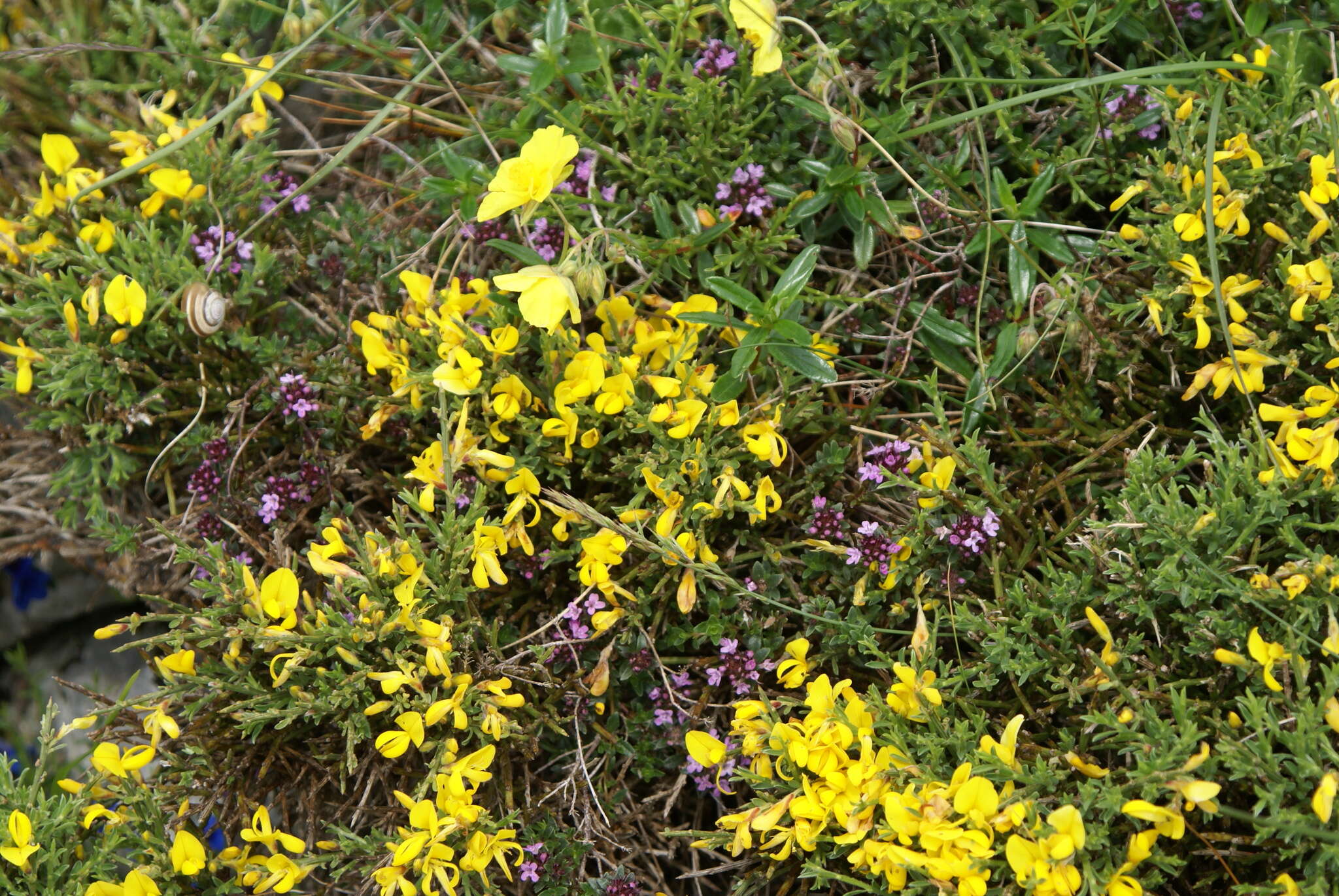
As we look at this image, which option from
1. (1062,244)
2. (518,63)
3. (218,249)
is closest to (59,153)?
(218,249)

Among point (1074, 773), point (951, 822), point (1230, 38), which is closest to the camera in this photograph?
point (951, 822)

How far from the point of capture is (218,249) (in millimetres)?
2541

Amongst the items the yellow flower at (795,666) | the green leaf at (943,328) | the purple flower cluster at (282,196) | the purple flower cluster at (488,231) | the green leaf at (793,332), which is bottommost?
the yellow flower at (795,666)

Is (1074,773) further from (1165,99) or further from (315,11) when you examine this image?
(315,11)

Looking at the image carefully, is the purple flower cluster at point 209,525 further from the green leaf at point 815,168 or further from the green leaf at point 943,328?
the green leaf at point 943,328

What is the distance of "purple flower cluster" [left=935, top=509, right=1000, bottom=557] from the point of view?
207 cm

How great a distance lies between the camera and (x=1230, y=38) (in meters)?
2.45

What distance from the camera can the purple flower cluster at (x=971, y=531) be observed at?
2068 millimetres

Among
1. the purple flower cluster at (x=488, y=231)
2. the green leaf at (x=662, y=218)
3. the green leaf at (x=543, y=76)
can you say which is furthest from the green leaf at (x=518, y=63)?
the green leaf at (x=662, y=218)

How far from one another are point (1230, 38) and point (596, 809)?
Result: 2357 mm

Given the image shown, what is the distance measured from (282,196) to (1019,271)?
1886mm

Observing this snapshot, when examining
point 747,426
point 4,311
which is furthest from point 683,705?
point 4,311

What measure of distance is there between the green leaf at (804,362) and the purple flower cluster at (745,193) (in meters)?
0.43

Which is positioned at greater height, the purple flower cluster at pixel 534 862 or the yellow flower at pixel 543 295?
the yellow flower at pixel 543 295
